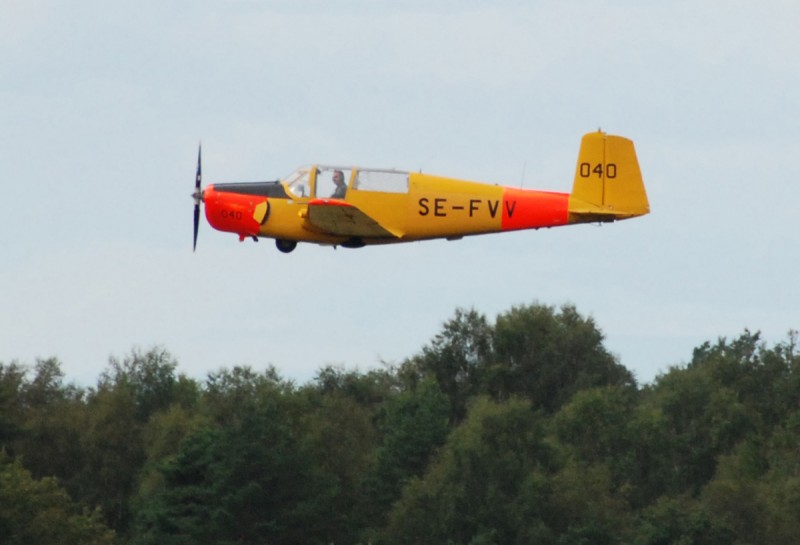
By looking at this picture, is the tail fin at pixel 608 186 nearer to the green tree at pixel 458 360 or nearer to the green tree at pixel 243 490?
the green tree at pixel 243 490

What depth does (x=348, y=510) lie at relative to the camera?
202 ft

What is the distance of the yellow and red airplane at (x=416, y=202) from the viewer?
111 feet

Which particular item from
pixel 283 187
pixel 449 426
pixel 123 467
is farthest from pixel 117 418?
pixel 283 187

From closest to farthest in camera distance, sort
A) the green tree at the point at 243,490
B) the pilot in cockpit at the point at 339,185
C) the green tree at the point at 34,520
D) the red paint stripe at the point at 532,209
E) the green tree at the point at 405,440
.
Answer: the pilot in cockpit at the point at 339,185, the red paint stripe at the point at 532,209, the green tree at the point at 34,520, the green tree at the point at 243,490, the green tree at the point at 405,440

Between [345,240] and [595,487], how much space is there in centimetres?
2881

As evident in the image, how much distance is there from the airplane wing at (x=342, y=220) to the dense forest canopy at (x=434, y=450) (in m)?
20.6

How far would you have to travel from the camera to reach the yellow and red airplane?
3394 cm

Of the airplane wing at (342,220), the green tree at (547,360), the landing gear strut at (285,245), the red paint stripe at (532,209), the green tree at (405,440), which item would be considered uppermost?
the red paint stripe at (532,209)

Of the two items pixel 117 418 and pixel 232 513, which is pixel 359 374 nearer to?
pixel 117 418

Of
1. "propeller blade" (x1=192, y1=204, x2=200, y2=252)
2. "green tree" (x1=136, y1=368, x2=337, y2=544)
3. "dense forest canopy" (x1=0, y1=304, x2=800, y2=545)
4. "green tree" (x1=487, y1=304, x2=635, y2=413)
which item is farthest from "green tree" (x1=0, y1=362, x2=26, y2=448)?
"propeller blade" (x1=192, y1=204, x2=200, y2=252)

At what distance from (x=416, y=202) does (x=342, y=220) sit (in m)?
1.48

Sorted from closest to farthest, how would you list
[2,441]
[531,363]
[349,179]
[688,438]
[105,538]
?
[349,179], [105,538], [2,441], [688,438], [531,363]

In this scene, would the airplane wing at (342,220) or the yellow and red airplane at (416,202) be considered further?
the yellow and red airplane at (416,202)

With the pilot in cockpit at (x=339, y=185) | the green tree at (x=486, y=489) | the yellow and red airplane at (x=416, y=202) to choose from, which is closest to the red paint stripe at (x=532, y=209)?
the yellow and red airplane at (x=416, y=202)
